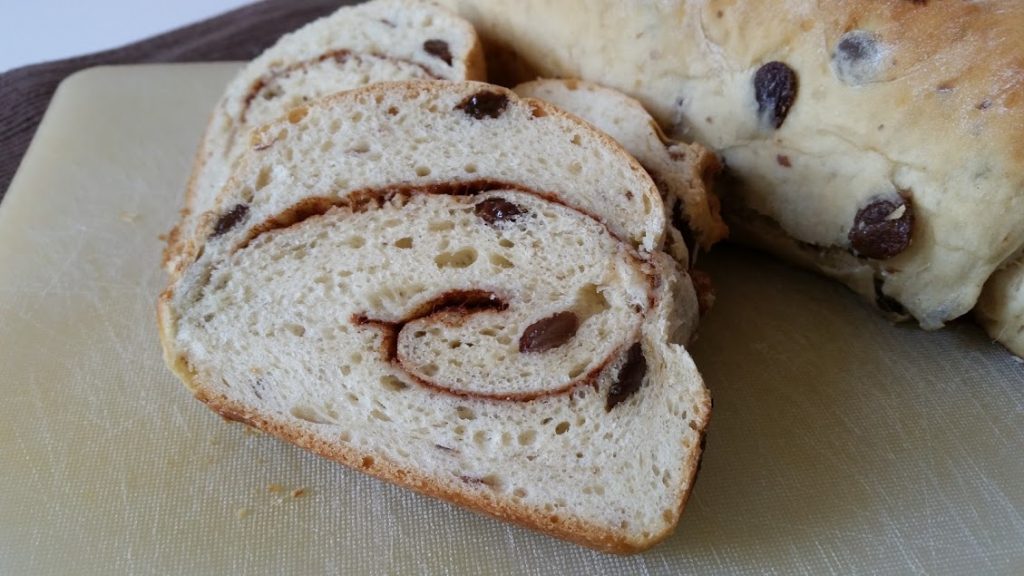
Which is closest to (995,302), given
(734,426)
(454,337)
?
(734,426)

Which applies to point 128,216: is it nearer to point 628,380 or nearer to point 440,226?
point 440,226

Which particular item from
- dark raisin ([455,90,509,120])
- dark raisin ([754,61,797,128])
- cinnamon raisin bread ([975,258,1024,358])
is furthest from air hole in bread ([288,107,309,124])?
cinnamon raisin bread ([975,258,1024,358])

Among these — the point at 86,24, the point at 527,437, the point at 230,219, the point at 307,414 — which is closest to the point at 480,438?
the point at 527,437

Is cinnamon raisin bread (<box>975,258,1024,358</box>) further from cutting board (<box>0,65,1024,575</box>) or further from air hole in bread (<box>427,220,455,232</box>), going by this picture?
air hole in bread (<box>427,220,455,232</box>)

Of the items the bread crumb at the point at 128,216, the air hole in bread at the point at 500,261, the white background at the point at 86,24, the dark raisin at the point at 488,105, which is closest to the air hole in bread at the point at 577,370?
the air hole in bread at the point at 500,261

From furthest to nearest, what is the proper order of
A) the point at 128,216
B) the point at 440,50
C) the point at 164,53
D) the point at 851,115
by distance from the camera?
the point at 164,53
the point at 128,216
the point at 440,50
the point at 851,115

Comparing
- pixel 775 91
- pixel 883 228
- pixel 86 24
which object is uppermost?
pixel 775 91
